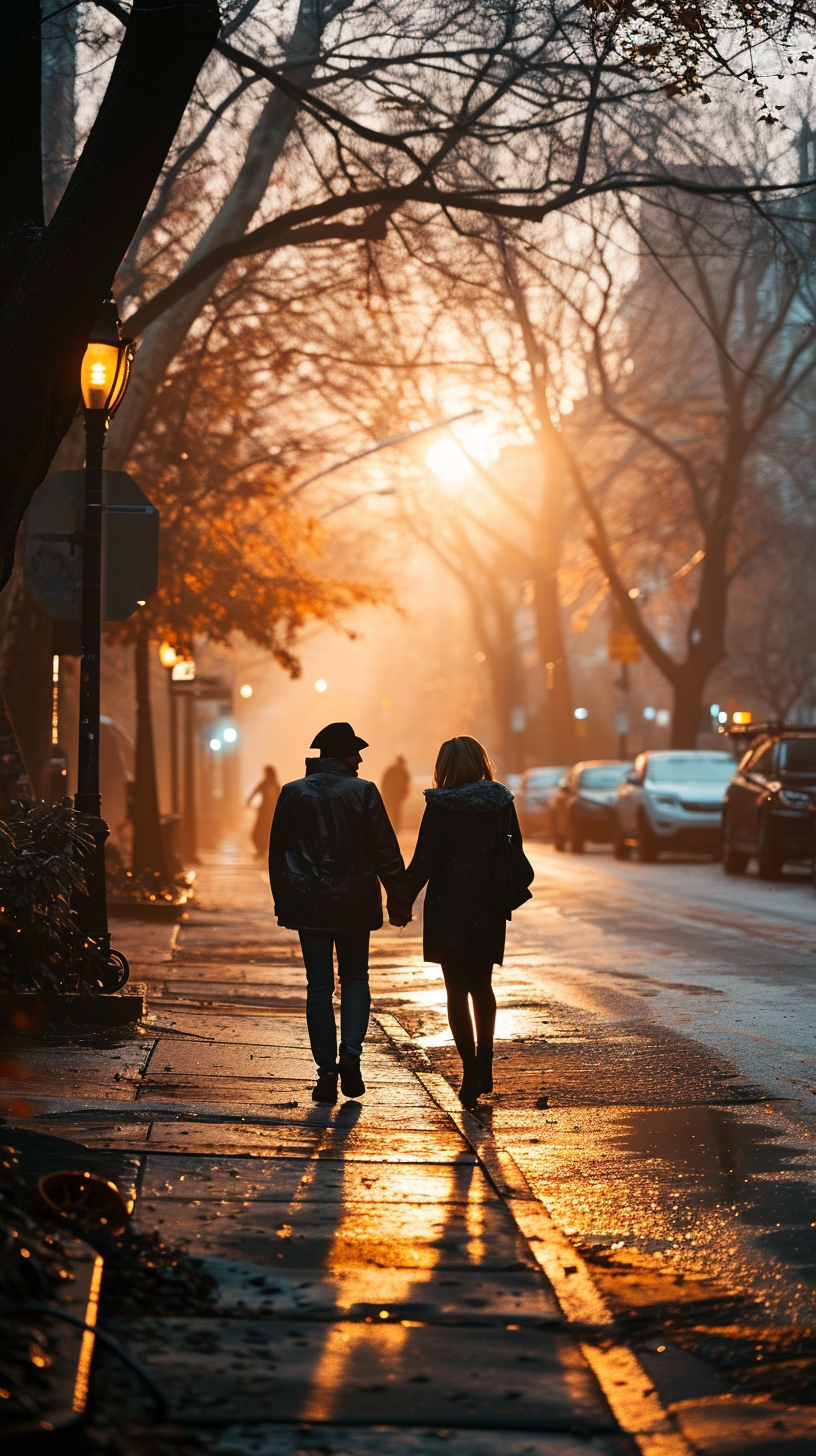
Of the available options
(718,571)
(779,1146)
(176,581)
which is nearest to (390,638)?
(718,571)

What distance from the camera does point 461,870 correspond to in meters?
8.64

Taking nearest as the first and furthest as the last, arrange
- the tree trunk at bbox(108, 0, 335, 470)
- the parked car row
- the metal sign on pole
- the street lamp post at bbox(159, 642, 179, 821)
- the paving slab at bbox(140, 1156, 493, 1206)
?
1. the paving slab at bbox(140, 1156, 493, 1206)
2. the metal sign on pole
3. the tree trunk at bbox(108, 0, 335, 470)
4. the parked car row
5. the street lamp post at bbox(159, 642, 179, 821)

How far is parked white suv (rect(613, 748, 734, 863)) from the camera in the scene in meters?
Answer: 30.9

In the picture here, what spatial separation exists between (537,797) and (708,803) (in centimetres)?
1533

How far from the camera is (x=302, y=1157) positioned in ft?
23.1

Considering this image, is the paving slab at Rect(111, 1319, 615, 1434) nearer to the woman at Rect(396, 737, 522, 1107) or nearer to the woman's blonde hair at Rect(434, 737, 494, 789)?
the woman at Rect(396, 737, 522, 1107)

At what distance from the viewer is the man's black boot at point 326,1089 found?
8.45 meters

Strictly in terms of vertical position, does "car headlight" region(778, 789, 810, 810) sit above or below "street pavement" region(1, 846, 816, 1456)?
above

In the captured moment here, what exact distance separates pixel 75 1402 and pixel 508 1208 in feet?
8.64

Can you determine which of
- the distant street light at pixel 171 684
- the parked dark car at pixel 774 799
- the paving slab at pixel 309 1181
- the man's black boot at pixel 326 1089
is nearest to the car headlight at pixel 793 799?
the parked dark car at pixel 774 799

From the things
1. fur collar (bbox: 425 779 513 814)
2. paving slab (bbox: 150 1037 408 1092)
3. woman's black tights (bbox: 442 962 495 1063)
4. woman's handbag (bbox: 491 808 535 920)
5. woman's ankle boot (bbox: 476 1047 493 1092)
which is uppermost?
fur collar (bbox: 425 779 513 814)

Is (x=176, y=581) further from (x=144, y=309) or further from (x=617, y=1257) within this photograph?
(x=617, y=1257)

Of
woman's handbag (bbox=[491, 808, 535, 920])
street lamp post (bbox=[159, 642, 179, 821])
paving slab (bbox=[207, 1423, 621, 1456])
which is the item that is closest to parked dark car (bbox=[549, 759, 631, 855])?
street lamp post (bbox=[159, 642, 179, 821])

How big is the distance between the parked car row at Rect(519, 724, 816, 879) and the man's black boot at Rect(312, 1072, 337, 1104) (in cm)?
1498
